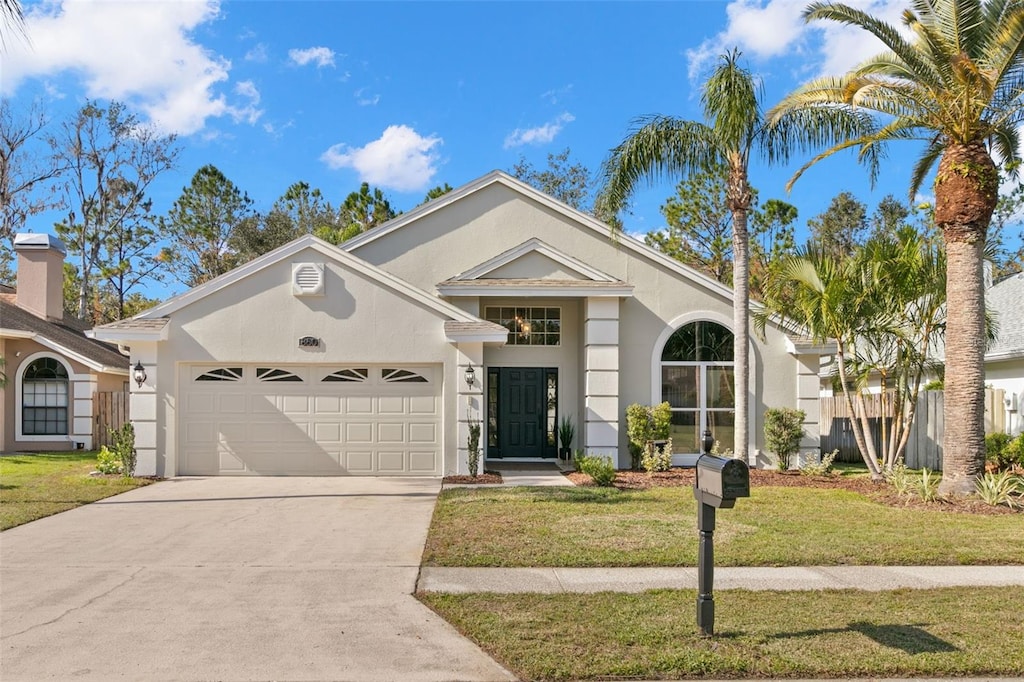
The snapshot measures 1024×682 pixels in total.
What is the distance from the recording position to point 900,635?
229 inches

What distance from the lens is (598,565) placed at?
7.93m

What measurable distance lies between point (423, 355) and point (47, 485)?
6781 mm

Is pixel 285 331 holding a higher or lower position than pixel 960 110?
lower

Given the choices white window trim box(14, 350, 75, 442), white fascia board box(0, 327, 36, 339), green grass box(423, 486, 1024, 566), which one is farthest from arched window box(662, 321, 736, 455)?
white fascia board box(0, 327, 36, 339)

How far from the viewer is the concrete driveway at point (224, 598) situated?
5.30m

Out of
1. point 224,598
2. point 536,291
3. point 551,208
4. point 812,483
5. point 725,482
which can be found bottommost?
point 812,483

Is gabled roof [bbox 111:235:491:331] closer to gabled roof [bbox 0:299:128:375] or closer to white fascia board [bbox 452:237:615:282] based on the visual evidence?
white fascia board [bbox 452:237:615:282]

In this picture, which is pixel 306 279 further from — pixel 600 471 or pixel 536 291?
pixel 600 471

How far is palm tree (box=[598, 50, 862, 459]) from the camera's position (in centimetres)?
1434

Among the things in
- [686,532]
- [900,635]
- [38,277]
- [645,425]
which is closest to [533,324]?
[645,425]

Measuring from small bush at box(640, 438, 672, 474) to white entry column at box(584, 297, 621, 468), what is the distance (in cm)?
66

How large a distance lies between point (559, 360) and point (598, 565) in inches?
391

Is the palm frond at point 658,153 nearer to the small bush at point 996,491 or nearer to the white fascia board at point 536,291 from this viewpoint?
the white fascia board at point 536,291

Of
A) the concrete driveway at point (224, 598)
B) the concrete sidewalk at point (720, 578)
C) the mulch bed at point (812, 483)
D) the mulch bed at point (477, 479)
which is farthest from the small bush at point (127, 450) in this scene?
the concrete sidewalk at point (720, 578)
